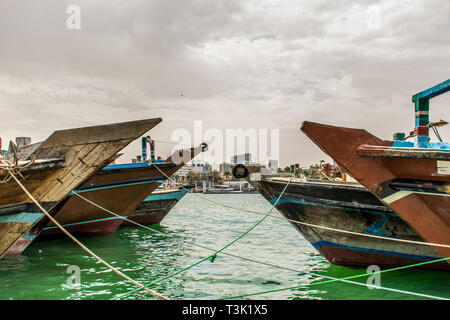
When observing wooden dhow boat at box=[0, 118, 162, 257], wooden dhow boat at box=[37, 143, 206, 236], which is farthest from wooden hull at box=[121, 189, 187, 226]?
wooden dhow boat at box=[0, 118, 162, 257]

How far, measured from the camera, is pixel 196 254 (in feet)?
32.9

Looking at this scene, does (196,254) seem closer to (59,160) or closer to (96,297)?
(96,297)

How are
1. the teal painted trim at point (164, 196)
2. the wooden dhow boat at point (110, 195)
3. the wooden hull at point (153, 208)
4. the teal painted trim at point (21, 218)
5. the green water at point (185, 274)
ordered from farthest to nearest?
1. the teal painted trim at point (164, 196)
2. the wooden hull at point (153, 208)
3. the wooden dhow boat at point (110, 195)
4. the green water at point (185, 274)
5. the teal painted trim at point (21, 218)

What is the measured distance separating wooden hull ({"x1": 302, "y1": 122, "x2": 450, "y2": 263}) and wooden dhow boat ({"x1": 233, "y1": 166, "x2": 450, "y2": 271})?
120 centimetres

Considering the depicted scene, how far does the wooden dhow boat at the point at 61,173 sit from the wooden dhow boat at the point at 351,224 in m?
2.29

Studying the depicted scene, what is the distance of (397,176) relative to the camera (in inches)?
195

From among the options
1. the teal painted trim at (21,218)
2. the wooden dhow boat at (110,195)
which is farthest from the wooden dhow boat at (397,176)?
the wooden dhow boat at (110,195)

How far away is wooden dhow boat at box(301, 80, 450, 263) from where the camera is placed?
4789 millimetres

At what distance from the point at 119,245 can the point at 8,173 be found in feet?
21.1

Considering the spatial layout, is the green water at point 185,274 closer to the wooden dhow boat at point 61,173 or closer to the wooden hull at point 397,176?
the wooden dhow boat at point 61,173

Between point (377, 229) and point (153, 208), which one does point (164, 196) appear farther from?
point (377, 229)

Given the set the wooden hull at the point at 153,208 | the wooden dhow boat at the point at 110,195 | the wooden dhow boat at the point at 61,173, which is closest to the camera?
the wooden dhow boat at the point at 61,173

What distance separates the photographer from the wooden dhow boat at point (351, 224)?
627cm
